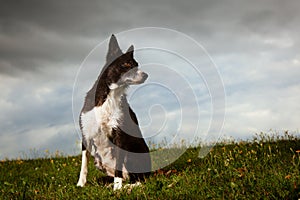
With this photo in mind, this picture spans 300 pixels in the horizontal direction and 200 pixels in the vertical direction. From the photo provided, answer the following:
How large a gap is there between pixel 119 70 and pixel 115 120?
3.34 feet

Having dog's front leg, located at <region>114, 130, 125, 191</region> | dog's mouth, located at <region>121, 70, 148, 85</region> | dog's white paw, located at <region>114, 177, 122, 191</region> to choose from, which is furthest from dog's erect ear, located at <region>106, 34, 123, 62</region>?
dog's white paw, located at <region>114, 177, 122, 191</region>

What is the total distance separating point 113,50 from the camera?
25.3ft

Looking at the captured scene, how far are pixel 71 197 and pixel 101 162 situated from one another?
1299mm

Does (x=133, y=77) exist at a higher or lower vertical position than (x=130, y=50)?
lower

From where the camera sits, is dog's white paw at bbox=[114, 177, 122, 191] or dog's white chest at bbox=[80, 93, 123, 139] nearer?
dog's white paw at bbox=[114, 177, 122, 191]

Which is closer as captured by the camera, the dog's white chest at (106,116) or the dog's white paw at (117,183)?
the dog's white paw at (117,183)

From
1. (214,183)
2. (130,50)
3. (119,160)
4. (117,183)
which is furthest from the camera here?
(130,50)

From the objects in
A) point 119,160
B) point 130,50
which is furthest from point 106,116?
point 130,50

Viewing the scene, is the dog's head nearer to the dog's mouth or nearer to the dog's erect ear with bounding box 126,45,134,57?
the dog's mouth

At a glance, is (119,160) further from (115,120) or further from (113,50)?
(113,50)

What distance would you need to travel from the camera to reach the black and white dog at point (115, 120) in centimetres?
768

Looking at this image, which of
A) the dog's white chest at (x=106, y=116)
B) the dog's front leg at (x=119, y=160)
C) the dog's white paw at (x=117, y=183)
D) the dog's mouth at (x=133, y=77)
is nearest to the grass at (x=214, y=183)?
the dog's white paw at (x=117, y=183)

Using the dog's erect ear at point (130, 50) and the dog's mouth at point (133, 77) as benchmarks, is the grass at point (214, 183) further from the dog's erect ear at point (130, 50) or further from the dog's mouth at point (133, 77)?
the dog's erect ear at point (130, 50)

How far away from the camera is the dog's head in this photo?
25.1ft
